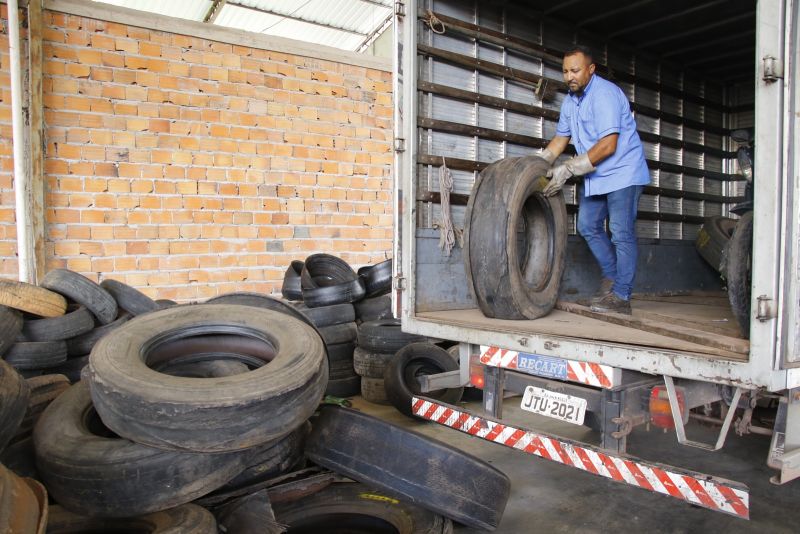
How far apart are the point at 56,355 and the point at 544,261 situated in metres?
3.38

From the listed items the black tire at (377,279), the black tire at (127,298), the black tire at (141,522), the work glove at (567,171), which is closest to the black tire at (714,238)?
the work glove at (567,171)

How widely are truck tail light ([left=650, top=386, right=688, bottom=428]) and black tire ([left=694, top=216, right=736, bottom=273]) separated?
3509 mm

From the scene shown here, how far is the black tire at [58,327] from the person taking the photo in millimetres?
3871

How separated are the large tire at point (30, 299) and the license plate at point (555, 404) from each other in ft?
10.8

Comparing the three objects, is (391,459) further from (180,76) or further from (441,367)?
(180,76)

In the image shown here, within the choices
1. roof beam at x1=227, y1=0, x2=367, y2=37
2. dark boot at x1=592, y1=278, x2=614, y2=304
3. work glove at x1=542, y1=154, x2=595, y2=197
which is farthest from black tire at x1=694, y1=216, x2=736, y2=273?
roof beam at x1=227, y1=0, x2=367, y2=37

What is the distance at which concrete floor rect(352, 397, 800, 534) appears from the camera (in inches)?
118

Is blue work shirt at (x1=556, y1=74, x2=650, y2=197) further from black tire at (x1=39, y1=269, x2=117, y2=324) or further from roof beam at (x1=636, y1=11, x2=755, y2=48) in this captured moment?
black tire at (x1=39, y1=269, x2=117, y2=324)

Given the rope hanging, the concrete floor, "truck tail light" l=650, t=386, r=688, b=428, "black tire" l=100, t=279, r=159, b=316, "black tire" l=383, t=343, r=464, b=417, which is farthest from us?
"black tire" l=100, t=279, r=159, b=316

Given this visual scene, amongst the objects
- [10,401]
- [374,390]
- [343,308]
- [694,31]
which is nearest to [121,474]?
[10,401]

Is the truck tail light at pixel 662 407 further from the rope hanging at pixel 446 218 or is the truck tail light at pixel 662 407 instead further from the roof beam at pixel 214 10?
the roof beam at pixel 214 10

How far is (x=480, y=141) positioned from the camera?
14.0 feet

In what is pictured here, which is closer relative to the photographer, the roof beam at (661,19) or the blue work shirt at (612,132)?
the blue work shirt at (612,132)

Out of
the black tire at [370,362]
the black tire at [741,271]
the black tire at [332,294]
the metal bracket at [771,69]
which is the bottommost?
the black tire at [370,362]
